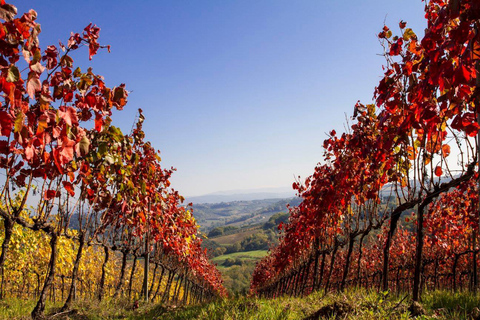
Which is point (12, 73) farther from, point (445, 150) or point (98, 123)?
point (445, 150)

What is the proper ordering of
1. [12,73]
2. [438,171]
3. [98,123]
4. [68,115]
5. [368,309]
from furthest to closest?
[438,171] < [368,309] < [98,123] < [68,115] < [12,73]

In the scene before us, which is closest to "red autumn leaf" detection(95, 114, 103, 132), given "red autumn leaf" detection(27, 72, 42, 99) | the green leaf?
"red autumn leaf" detection(27, 72, 42, 99)

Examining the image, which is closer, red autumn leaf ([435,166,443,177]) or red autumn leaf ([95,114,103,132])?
red autumn leaf ([95,114,103,132])

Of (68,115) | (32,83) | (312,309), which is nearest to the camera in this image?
(32,83)

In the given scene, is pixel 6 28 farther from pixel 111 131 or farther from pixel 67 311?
pixel 67 311

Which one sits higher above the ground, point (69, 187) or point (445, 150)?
point (445, 150)

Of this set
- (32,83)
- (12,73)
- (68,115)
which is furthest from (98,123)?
(12,73)

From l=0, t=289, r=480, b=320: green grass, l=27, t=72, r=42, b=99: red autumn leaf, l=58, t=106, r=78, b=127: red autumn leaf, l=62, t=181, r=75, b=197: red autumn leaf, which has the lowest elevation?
l=0, t=289, r=480, b=320: green grass

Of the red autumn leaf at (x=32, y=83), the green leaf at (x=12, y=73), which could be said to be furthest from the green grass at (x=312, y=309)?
the green leaf at (x=12, y=73)

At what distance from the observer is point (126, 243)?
8.91 m

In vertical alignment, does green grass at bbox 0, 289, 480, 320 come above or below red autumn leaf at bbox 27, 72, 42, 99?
below

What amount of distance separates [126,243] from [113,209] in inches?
98.4

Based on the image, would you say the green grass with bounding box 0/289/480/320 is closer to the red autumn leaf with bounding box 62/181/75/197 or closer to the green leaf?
the red autumn leaf with bounding box 62/181/75/197

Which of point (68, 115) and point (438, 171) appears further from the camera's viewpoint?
point (438, 171)
